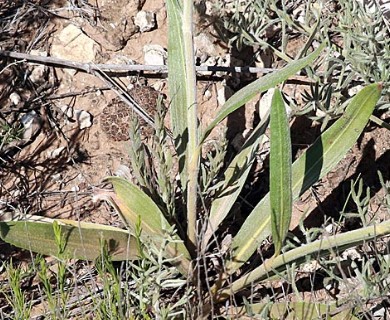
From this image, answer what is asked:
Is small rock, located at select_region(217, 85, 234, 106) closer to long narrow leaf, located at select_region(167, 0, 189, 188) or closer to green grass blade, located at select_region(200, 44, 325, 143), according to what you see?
long narrow leaf, located at select_region(167, 0, 189, 188)

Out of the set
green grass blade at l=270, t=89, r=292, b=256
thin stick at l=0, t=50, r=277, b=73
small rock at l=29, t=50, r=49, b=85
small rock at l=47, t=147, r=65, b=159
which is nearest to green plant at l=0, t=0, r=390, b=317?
green grass blade at l=270, t=89, r=292, b=256

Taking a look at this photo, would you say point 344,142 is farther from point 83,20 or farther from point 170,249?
point 83,20

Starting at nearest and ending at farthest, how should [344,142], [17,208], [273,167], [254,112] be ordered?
[273,167] < [344,142] < [17,208] < [254,112]

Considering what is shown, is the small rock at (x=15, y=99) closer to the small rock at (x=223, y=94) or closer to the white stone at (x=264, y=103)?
the small rock at (x=223, y=94)

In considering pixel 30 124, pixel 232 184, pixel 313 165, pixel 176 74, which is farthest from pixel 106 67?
pixel 313 165

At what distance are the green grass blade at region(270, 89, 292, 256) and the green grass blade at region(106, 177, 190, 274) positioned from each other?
0.99ft

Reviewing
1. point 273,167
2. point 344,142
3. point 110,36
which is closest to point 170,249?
point 273,167

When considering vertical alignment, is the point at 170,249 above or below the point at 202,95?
below

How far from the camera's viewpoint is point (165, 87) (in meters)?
2.51

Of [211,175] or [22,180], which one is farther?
[22,180]

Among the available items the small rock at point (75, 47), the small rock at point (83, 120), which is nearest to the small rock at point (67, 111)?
the small rock at point (83, 120)

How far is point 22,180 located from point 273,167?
1.00 metres

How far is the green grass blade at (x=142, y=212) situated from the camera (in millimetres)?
1950

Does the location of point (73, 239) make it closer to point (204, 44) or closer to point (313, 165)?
point (313, 165)
